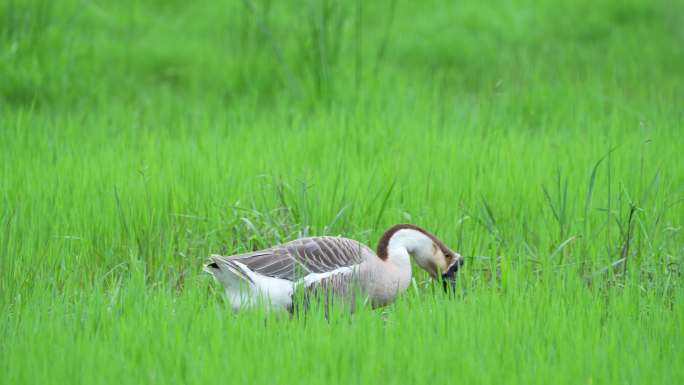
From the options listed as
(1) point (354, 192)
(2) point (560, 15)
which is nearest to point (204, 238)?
(1) point (354, 192)

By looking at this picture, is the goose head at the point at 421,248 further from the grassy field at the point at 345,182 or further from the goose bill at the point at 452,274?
the grassy field at the point at 345,182

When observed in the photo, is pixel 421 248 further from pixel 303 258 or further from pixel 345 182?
pixel 345 182

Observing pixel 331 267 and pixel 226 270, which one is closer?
pixel 226 270

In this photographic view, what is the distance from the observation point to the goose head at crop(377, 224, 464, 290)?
5.02 metres

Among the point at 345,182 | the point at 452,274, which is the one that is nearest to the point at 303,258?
the point at 452,274

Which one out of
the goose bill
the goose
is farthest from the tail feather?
the goose bill

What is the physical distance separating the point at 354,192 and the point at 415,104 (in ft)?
6.65

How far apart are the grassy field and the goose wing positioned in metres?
0.23

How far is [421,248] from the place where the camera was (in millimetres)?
5043

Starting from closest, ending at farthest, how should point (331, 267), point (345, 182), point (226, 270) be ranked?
point (226, 270)
point (331, 267)
point (345, 182)

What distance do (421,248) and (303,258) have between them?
66cm

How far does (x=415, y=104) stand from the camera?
779 cm

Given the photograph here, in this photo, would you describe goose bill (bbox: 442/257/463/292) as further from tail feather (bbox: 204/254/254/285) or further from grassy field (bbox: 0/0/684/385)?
tail feather (bbox: 204/254/254/285)

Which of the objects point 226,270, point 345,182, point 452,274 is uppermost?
point 345,182
